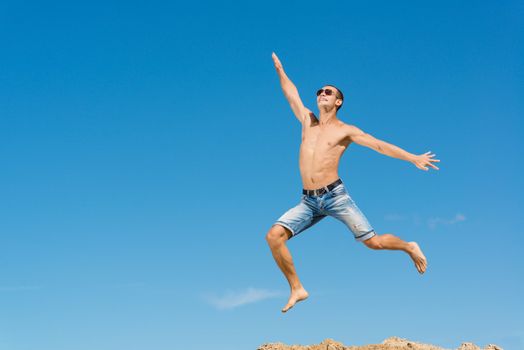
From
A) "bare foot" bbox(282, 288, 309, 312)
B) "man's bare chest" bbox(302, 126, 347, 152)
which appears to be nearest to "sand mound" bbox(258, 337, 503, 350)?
"bare foot" bbox(282, 288, 309, 312)

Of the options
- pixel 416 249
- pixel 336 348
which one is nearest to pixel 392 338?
pixel 336 348

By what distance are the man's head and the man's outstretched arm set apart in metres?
0.51

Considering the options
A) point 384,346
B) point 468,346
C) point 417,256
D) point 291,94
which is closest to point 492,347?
point 468,346

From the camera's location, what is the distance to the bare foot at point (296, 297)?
11.2 m

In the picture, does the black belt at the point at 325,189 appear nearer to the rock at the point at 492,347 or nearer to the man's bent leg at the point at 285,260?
the man's bent leg at the point at 285,260

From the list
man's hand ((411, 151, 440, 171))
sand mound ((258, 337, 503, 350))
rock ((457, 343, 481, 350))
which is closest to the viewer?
man's hand ((411, 151, 440, 171))

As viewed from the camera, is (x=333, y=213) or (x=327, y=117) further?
(x=327, y=117)

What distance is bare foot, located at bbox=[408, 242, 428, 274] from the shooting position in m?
11.0

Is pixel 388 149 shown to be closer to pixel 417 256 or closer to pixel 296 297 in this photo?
pixel 417 256

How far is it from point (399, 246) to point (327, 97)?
2.64 metres

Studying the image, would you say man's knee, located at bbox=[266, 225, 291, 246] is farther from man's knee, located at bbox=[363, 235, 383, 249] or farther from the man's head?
the man's head

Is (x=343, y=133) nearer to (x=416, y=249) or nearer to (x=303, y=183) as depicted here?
(x=303, y=183)

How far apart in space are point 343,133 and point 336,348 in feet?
16.1

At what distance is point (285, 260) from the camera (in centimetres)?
1106
